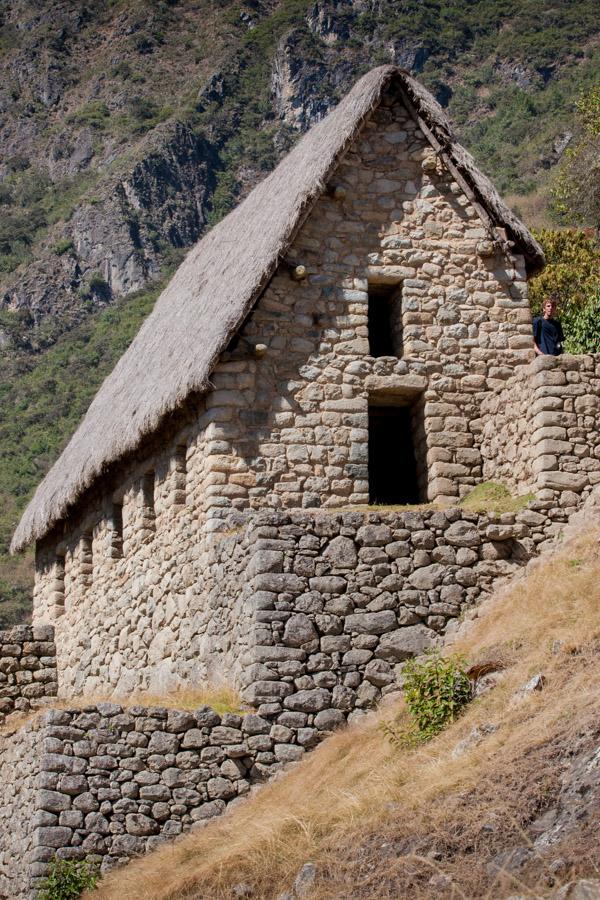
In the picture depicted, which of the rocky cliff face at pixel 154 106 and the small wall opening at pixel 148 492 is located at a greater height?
the rocky cliff face at pixel 154 106

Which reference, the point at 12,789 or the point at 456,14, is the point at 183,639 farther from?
the point at 456,14

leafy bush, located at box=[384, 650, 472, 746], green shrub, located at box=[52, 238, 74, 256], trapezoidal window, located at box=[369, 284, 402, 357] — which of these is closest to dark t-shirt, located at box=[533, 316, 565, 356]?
trapezoidal window, located at box=[369, 284, 402, 357]

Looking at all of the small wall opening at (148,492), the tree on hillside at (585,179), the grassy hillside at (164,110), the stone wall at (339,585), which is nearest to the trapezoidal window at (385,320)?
the stone wall at (339,585)

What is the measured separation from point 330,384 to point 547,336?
286cm

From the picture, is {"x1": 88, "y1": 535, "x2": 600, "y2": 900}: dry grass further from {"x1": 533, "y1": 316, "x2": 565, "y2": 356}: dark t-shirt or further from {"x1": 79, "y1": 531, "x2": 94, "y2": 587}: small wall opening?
{"x1": 79, "y1": 531, "x2": 94, "y2": 587}: small wall opening

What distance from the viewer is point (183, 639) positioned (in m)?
17.5

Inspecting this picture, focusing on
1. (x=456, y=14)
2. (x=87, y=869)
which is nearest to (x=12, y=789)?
(x=87, y=869)

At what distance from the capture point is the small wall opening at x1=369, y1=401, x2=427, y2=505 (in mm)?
18297

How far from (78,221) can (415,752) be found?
7149 centimetres

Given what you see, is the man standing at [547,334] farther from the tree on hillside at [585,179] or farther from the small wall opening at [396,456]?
the tree on hillside at [585,179]

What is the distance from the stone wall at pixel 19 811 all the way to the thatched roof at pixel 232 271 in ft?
14.9

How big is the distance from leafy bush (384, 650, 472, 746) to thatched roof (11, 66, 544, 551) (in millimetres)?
5072

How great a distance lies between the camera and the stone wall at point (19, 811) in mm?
14188

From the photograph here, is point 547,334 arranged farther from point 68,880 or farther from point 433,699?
point 68,880
